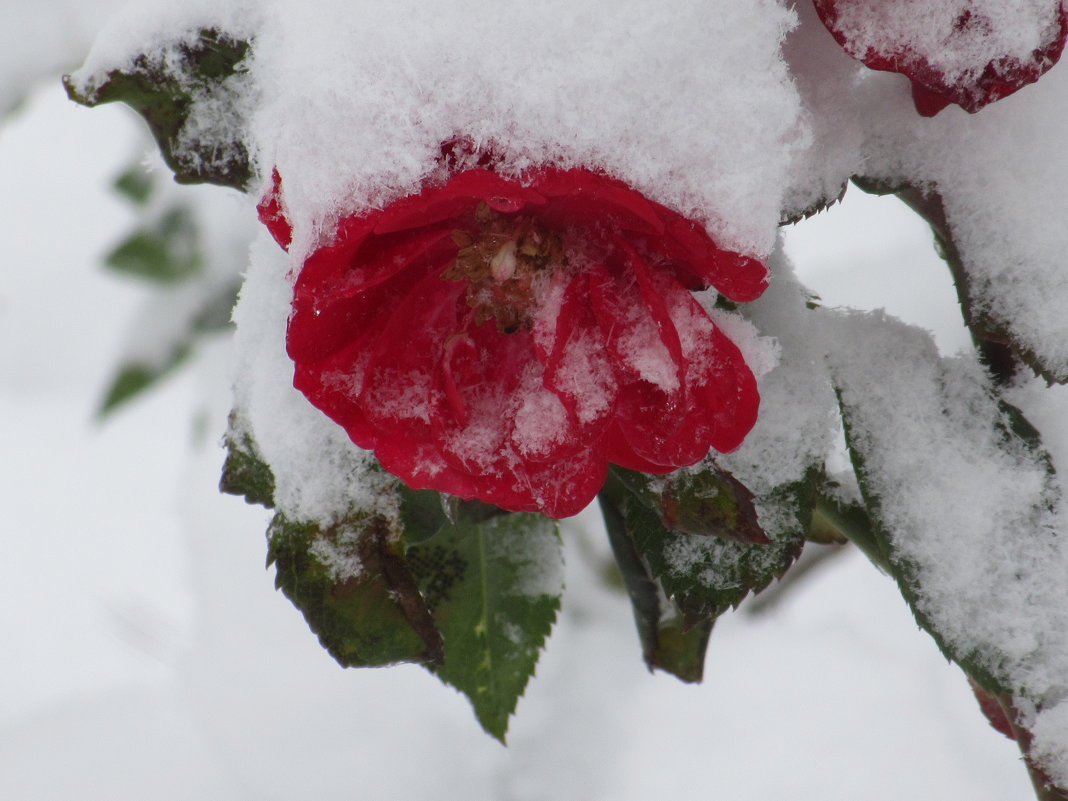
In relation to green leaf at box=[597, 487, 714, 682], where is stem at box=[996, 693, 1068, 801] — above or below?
above

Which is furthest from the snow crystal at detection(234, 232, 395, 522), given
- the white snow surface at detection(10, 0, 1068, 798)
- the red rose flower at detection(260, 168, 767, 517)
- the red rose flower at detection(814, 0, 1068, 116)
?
the red rose flower at detection(814, 0, 1068, 116)

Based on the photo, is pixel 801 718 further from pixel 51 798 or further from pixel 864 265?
pixel 51 798

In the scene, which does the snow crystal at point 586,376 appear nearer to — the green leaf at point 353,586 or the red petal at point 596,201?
the red petal at point 596,201

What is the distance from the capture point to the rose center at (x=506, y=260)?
43 centimetres

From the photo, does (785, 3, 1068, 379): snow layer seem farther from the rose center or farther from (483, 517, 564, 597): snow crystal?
(483, 517, 564, 597): snow crystal

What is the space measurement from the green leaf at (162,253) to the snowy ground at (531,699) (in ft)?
0.51

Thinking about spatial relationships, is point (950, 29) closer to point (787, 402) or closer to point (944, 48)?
point (944, 48)

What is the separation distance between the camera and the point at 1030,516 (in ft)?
1.75

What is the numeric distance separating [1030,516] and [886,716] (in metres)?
0.77

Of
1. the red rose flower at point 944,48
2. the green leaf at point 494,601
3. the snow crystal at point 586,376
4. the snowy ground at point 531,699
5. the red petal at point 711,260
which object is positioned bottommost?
the snowy ground at point 531,699

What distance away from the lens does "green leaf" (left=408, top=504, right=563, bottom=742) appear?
70cm

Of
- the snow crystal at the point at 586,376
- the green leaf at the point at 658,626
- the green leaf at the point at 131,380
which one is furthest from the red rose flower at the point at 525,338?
the green leaf at the point at 131,380

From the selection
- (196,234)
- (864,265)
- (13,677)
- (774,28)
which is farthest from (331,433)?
(13,677)

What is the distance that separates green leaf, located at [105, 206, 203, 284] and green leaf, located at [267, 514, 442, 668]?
708 millimetres
